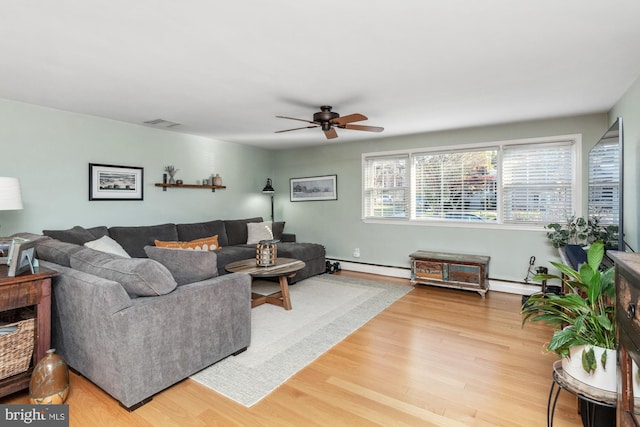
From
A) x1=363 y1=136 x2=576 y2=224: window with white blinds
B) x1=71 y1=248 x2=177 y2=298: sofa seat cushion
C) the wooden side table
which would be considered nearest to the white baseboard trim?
x1=363 y1=136 x2=576 y2=224: window with white blinds

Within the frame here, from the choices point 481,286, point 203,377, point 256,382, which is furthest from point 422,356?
point 481,286

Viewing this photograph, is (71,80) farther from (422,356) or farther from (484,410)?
(484,410)

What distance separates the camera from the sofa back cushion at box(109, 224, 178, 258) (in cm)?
397

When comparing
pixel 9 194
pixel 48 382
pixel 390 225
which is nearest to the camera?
pixel 48 382

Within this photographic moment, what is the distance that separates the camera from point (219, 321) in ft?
7.89

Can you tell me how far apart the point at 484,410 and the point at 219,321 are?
181 cm

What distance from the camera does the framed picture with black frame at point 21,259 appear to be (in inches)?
78.2

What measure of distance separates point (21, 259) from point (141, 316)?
859mm

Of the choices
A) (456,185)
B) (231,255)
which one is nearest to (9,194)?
(231,255)

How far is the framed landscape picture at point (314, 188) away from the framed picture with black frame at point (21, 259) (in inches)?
172

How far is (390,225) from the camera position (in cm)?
534

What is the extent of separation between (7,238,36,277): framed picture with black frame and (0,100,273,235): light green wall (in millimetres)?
1741

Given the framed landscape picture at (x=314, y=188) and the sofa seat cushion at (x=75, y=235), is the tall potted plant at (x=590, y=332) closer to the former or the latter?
the sofa seat cushion at (x=75, y=235)

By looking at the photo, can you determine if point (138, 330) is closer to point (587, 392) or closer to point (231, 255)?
point (587, 392)
